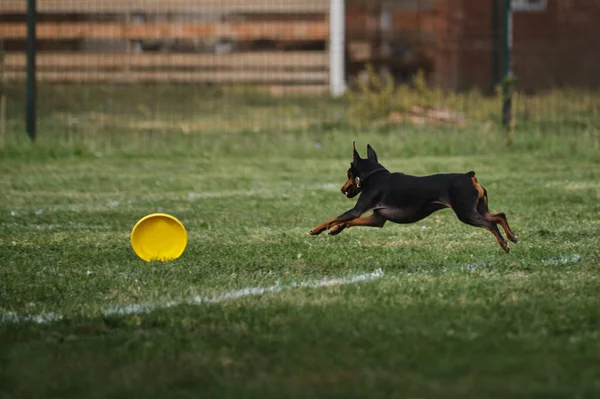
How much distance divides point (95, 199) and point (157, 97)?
6993 mm

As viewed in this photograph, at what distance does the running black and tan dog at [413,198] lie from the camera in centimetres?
533

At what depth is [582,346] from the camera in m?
3.69

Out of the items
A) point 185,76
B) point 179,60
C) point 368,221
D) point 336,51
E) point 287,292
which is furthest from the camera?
point 179,60

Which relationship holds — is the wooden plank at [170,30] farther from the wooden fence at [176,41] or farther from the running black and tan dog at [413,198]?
the running black and tan dog at [413,198]

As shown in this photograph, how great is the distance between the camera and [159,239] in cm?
577

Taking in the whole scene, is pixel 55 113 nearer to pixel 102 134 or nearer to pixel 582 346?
pixel 102 134

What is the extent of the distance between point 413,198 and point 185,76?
435 inches

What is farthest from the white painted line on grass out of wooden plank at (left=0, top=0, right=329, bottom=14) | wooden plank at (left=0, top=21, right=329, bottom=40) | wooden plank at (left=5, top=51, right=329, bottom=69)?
wooden plank at (left=0, top=0, right=329, bottom=14)

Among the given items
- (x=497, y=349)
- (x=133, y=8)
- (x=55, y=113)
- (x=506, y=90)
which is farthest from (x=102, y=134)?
(x=497, y=349)

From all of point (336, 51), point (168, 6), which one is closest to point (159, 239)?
point (336, 51)

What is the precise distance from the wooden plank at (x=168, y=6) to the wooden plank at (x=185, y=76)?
1.08m

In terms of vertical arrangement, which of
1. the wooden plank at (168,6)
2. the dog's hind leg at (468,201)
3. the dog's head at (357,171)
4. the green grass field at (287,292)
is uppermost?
the wooden plank at (168,6)

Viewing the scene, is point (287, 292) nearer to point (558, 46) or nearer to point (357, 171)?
point (357, 171)

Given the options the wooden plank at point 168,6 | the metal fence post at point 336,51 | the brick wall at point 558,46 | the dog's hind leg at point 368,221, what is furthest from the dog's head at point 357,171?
the brick wall at point 558,46
